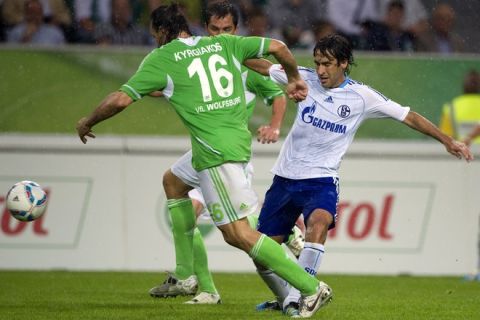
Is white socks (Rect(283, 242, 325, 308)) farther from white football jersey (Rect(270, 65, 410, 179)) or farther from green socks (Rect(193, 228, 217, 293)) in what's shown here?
green socks (Rect(193, 228, 217, 293))

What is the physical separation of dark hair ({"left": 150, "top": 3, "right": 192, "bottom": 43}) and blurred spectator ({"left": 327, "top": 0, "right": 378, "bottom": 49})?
5.59 meters

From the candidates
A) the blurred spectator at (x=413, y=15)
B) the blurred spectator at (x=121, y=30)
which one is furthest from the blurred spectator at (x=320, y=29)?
the blurred spectator at (x=121, y=30)

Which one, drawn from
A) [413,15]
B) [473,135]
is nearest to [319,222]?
[473,135]

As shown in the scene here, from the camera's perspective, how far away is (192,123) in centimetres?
757

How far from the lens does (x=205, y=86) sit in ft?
24.7

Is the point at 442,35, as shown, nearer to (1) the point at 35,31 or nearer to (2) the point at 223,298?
(1) the point at 35,31

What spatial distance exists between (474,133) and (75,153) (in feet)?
14.4

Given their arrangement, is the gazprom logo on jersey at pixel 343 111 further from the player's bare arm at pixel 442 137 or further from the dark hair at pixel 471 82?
the dark hair at pixel 471 82

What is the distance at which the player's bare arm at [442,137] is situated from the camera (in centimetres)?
817

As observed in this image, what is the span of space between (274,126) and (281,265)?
1.43m

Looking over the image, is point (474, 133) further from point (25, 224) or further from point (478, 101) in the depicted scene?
point (25, 224)

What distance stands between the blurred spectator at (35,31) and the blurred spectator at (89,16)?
237 mm

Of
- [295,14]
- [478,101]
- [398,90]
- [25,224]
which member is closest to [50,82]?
[25,224]

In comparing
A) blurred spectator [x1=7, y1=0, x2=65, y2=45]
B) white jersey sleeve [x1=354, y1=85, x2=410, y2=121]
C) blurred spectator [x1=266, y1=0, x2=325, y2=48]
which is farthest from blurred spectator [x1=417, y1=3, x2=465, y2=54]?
white jersey sleeve [x1=354, y1=85, x2=410, y2=121]
